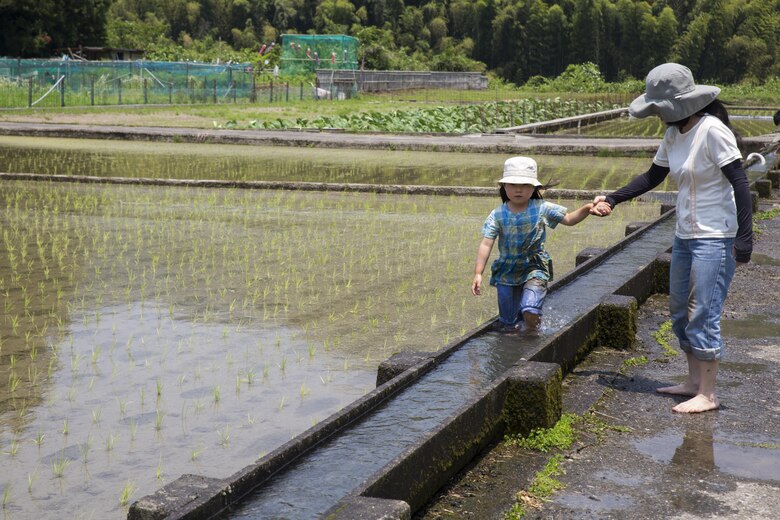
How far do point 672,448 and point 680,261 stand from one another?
87 centimetres

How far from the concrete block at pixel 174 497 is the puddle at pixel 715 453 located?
5.55ft

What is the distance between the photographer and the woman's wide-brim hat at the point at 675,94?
4.20 meters

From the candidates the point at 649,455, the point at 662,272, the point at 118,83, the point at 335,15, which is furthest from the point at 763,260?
the point at 335,15

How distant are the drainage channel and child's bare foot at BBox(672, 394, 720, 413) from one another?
2.12 feet

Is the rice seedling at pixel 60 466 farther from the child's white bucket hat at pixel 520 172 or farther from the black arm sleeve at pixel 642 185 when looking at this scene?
the black arm sleeve at pixel 642 185

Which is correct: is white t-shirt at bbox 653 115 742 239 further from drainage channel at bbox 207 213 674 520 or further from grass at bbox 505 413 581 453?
grass at bbox 505 413 581 453

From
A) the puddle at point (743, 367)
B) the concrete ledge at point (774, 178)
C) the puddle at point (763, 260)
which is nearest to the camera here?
the puddle at point (743, 367)

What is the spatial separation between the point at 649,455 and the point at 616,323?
5.01 ft

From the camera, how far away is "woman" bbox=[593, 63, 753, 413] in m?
4.15

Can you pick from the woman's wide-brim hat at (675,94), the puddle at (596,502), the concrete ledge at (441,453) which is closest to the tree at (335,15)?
the woman's wide-brim hat at (675,94)

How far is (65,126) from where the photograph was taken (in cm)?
2330

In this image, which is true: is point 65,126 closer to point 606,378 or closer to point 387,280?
point 387,280

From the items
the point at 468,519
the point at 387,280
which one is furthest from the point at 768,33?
the point at 468,519

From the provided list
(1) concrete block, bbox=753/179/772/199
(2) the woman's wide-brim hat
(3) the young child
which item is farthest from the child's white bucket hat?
(1) concrete block, bbox=753/179/772/199
